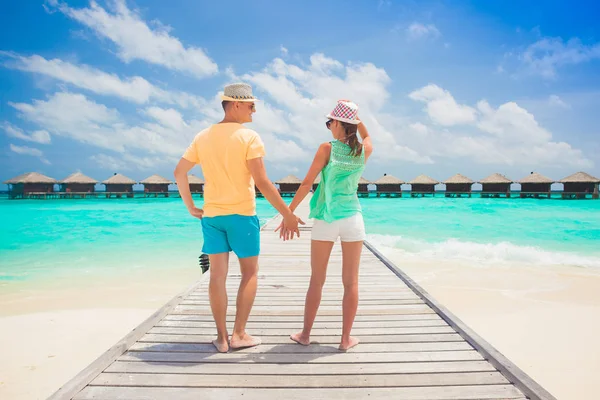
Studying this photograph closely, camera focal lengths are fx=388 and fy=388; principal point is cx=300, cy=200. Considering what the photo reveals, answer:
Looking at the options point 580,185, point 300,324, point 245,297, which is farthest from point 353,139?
point 580,185

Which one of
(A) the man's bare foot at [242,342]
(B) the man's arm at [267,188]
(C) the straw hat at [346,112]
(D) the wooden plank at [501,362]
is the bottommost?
(D) the wooden plank at [501,362]

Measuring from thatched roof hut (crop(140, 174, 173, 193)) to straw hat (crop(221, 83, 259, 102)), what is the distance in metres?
43.2

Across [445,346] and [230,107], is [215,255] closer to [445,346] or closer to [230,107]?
[230,107]

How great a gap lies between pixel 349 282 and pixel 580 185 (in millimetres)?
45462

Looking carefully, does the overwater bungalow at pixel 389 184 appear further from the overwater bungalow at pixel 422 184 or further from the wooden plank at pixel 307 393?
the wooden plank at pixel 307 393

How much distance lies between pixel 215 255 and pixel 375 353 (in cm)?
110

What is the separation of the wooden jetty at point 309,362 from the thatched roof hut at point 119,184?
44.4 metres

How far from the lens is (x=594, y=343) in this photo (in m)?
4.27

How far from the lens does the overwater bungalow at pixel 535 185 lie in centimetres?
3838

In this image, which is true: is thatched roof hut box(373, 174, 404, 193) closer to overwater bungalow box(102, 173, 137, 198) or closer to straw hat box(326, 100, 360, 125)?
overwater bungalow box(102, 173, 137, 198)

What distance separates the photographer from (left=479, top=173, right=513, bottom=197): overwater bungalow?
38.8 metres

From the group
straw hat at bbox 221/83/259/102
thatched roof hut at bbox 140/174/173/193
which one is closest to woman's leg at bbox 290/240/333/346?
straw hat at bbox 221/83/259/102

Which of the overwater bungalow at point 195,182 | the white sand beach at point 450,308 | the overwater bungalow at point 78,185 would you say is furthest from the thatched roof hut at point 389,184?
the white sand beach at point 450,308

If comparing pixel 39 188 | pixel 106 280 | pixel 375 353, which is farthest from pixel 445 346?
A: pixel 39 188
